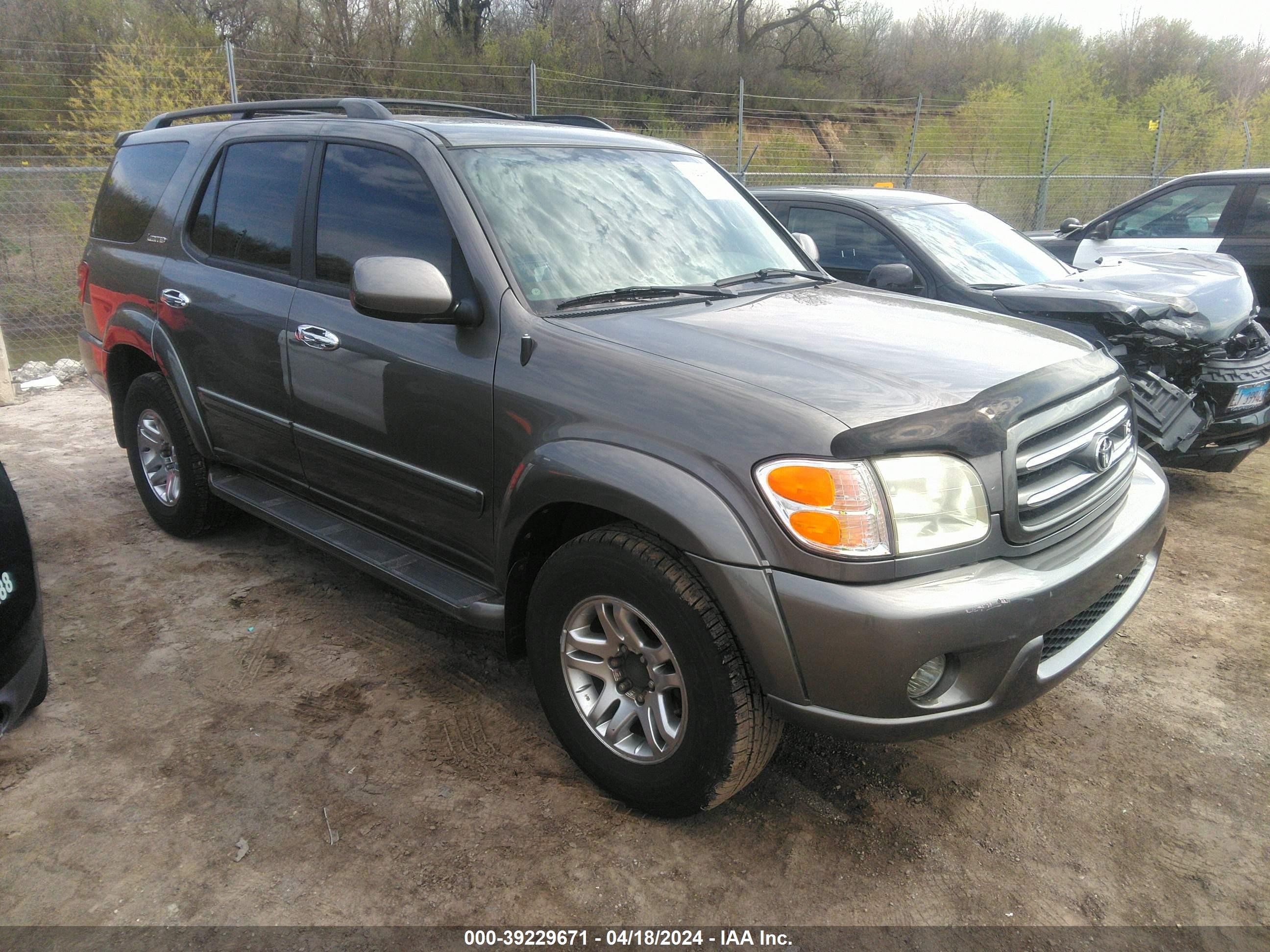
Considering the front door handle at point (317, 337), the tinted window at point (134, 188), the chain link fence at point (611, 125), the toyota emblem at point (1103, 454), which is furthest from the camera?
the chain link fence at point (611, 125)

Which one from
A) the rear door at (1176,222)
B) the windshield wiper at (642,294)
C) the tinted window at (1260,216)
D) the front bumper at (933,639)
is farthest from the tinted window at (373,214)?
the tinted window at (1260,216)

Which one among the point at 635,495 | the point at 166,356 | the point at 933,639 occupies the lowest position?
the point at 933,639

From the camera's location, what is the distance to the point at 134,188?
4402 mm

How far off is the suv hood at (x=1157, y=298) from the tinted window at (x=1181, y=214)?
239cm

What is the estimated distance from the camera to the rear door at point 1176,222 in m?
7.61

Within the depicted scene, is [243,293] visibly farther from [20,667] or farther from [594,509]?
[594,509]

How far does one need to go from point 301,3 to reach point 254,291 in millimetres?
17885

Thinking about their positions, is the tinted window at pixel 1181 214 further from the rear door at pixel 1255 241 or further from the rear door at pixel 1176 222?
the rear door at pixel 1255 241

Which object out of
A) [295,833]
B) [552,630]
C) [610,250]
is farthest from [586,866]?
[610,250]

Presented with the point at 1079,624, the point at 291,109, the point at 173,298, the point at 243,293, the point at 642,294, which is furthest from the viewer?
the point at 173,298

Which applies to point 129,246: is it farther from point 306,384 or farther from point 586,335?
point 586,335

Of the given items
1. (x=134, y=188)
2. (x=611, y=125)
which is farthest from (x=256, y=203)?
(x=611, y=125)

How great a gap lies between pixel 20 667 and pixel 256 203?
Answer: 6.76ft

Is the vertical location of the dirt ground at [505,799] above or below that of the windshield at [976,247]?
below
